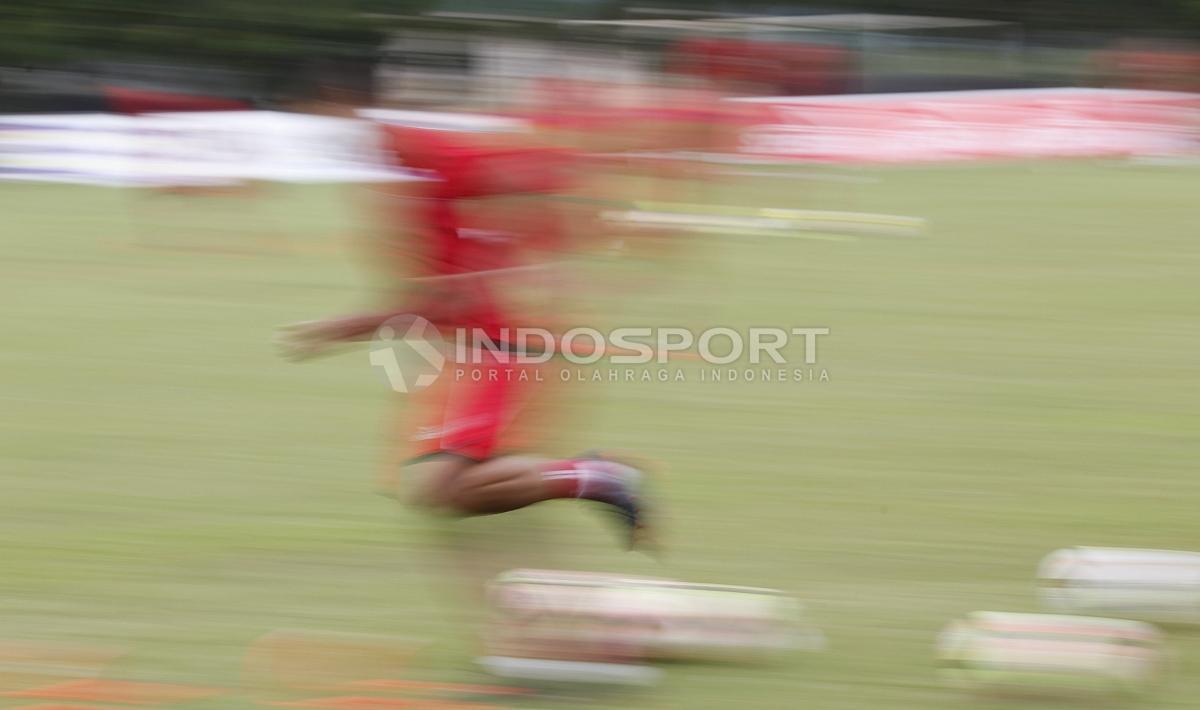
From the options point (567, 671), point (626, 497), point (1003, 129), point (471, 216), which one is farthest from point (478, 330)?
point (1003, 129)

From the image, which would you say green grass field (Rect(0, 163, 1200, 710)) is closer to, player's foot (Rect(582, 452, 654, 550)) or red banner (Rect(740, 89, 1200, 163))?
player's foot (Rect(582, 452, 654, 550))

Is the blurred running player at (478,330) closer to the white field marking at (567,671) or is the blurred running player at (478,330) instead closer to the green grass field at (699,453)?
the white field marking at (567,671)

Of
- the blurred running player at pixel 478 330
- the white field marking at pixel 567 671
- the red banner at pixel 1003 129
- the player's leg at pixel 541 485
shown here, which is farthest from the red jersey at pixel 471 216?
the red banner at pixel 1003 129

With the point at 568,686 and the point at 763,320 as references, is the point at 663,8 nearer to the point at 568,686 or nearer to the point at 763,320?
the point at 763,320

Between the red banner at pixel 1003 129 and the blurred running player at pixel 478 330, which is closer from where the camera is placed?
the blurred running player at pixel 478 330

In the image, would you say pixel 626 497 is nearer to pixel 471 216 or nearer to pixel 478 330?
pixel 478 330

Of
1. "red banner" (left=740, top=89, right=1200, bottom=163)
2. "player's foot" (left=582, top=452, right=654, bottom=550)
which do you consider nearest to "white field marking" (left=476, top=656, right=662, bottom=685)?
"player's foot" (left=582, top=452, right=654, bottom=550)

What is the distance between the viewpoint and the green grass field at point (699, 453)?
4.25 meters

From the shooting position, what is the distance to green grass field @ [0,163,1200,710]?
4.25m

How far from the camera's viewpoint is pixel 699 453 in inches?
237

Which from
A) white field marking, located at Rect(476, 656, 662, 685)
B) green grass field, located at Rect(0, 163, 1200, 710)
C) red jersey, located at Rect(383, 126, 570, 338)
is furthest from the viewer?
green grass field, located at Rect(0, 163, 1200, 710)

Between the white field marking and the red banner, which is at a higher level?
the white field marking

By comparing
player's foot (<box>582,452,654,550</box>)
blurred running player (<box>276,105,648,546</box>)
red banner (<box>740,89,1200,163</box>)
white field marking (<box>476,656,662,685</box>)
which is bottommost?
red banner (<box>740,89,1200,163</box>)

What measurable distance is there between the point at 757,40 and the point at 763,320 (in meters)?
12.9
